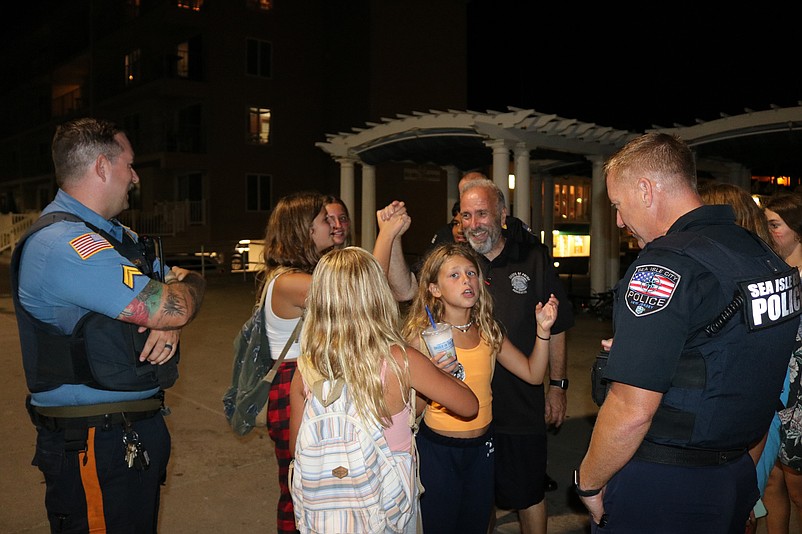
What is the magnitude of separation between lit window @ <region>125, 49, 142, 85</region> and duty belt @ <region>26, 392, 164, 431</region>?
87.0ft

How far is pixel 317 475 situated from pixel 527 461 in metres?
1.61

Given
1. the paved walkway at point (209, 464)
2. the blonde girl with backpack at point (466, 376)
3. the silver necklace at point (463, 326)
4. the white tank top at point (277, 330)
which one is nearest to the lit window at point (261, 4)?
the paved walkway at point (209, 464)

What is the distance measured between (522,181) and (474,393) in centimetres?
843

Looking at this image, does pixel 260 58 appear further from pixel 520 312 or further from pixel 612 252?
pixel 520 312

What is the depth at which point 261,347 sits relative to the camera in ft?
11.2

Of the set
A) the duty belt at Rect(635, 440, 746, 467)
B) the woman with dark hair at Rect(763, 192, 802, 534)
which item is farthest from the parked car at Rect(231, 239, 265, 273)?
the duty belt at Rect(635, 440, 746, 467)

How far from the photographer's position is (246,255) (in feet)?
69.4

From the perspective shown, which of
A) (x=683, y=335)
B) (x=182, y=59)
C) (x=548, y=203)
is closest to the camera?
(x=683, y=335)

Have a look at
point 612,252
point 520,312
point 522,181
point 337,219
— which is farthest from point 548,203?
point 337,219

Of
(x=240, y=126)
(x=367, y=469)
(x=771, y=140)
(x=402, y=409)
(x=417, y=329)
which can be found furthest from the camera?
(x=240, y=126)

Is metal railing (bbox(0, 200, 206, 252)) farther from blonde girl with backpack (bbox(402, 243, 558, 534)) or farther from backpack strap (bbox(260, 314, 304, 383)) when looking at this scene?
blonde girl with backpack (bbox(402, 243, 558, 534))

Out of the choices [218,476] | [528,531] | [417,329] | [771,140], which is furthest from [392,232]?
[771,140]

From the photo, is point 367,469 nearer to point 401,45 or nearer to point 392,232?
point 392,232

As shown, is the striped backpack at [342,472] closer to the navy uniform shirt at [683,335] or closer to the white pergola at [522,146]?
the navy uniform shirt at [683,335]
